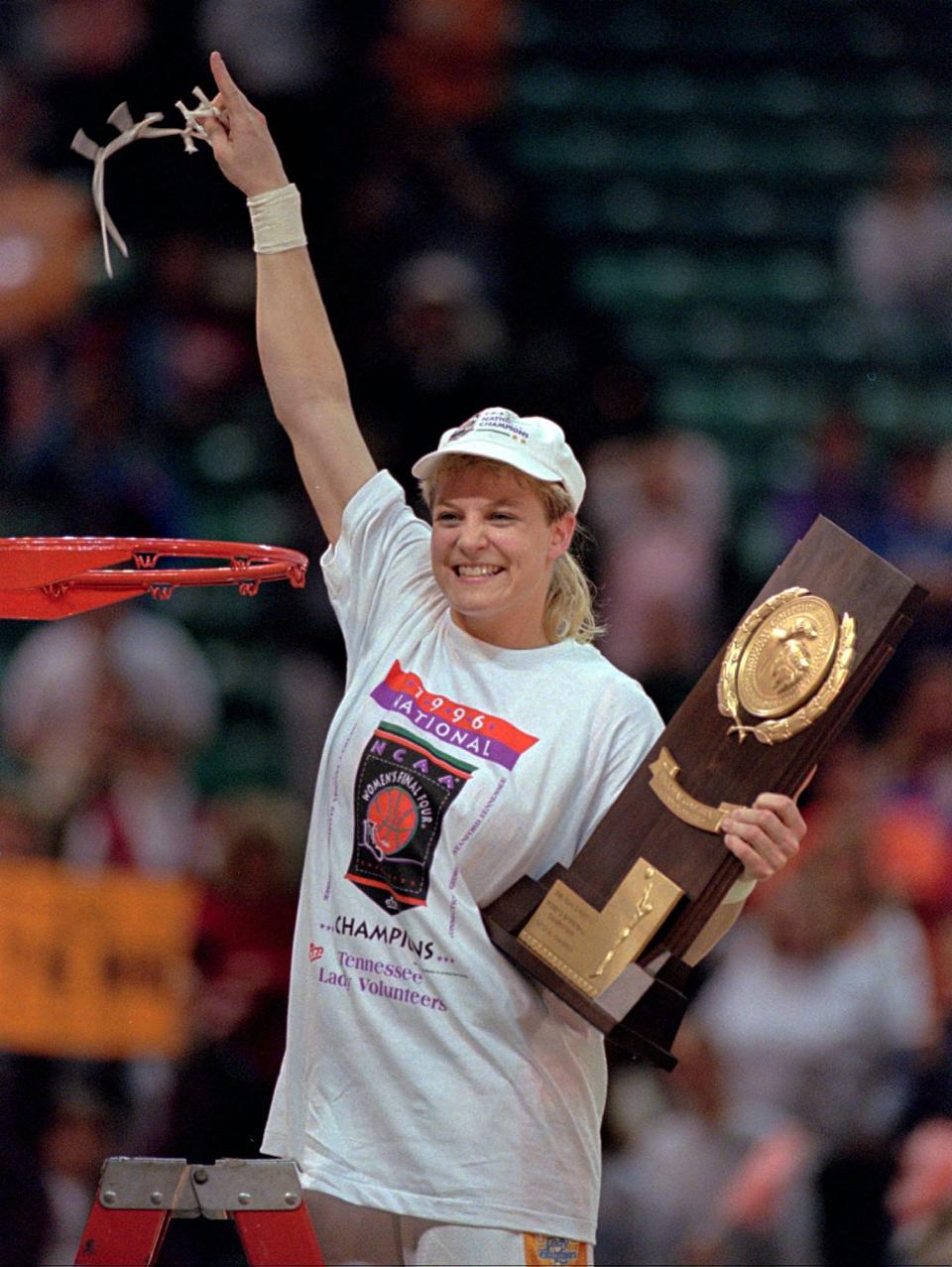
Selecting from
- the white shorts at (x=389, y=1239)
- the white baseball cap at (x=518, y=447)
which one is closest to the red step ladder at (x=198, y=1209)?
the white shorts at (x=389, y=1239)

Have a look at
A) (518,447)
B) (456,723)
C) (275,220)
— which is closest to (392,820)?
(456,723)

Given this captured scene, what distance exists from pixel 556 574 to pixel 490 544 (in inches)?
8.2

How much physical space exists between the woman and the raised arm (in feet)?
0.32

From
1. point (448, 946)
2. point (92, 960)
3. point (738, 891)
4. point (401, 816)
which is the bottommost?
point (92, 960)

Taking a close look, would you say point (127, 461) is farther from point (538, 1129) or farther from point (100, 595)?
point (538, 1129)

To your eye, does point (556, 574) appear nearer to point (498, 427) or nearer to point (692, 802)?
point (498, 427)

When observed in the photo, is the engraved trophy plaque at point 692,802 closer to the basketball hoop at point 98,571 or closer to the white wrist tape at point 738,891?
the white wrist tape at point 738,891

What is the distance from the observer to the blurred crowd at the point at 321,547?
15.6ft

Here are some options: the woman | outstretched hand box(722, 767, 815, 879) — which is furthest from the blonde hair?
outstretched hand box(722, 767, 815, 879)

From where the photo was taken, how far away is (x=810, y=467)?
6043 mm

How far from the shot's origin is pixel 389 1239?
8.46 ft

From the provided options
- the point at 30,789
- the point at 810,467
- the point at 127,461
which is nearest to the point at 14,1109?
the point at 30,789

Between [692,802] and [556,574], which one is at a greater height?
[556,574]

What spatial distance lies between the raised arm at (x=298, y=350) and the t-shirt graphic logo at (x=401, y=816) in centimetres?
43
